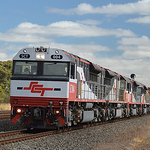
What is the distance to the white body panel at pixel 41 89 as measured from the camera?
43.6 feet

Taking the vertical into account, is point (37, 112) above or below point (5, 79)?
below

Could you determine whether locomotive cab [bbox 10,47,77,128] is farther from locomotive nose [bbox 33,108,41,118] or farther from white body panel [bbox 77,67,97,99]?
white body panel [bbox 77,67,97,99]

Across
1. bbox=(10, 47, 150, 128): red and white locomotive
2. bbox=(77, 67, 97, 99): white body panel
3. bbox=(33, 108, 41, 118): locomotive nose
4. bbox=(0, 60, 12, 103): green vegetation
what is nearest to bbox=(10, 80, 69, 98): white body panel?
bbox=(10, 47, 150, 128): red and white locomotive

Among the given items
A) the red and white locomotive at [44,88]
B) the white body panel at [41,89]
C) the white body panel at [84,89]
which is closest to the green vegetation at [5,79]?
the white body panel at [84,89]

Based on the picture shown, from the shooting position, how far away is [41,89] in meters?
13.4

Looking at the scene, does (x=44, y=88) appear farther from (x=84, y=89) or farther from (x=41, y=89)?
(x=84, y=89)

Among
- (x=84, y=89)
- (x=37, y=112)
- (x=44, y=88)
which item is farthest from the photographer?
(x=84, y=89)

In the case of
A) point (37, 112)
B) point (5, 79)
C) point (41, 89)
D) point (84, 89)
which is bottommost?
point (37, 112)

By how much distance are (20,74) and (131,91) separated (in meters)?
17.2

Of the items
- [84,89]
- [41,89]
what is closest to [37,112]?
[41,89]

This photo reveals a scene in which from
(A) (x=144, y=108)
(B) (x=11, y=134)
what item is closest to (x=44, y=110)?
(B) (x=11, y=134)

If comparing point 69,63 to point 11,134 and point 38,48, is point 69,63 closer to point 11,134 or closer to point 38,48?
point 38,48

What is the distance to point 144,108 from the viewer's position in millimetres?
35469

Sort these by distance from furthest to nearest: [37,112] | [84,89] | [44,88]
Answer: [84,89], [44,88], [37,112]
